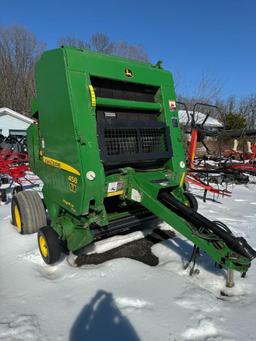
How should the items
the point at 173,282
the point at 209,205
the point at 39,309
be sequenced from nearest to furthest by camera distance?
the point at 39,309 < the point at 173,282 < the point at 209,205

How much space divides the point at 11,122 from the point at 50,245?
1852 cm

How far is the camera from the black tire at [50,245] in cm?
355

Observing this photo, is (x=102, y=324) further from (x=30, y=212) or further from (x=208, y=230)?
(x=30, y=212)

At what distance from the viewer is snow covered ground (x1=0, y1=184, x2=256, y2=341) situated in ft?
7.95

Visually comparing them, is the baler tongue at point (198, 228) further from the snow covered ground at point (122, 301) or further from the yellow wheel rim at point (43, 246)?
the yellow wheel rim at point (43, 246)

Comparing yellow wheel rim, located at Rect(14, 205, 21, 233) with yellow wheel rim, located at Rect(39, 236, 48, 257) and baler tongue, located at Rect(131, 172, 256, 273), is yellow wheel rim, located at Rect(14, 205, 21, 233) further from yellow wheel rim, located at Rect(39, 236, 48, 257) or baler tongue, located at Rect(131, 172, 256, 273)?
baler tongue, located at Rect(131, 172, 256, 273)

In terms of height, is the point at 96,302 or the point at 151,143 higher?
the point at 151,143

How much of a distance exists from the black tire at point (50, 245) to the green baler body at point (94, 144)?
94mm

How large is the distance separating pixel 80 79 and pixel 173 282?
2425 millimetres

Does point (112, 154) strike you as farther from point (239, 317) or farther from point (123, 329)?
point (239, 317)

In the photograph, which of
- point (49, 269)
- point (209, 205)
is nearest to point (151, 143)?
point (49, 269)

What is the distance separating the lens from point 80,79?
3.28 m

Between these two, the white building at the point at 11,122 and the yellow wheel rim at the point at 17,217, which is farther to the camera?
the white building at the point at 11,122

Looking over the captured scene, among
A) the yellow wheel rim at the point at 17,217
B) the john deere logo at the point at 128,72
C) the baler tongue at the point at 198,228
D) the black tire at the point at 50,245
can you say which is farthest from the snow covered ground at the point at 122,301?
the john deere logo at the point at 128,72
